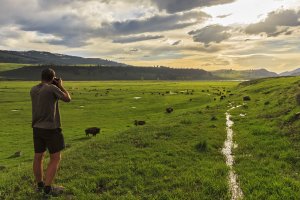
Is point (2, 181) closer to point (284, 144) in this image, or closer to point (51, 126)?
point (51, 126)

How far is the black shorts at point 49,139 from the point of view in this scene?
41.1 ft

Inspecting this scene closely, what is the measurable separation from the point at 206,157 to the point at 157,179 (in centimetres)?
490

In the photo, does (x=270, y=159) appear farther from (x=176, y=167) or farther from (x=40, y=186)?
(x=40, y=186)

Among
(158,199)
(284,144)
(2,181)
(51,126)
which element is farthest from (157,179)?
(284,144)

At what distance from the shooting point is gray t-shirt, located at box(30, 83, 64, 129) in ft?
40.4

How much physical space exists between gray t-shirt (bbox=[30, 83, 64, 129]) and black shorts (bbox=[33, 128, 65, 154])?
19 cm

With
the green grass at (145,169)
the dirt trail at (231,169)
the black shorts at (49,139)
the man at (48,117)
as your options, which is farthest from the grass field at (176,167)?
the black shorts at (49,139)

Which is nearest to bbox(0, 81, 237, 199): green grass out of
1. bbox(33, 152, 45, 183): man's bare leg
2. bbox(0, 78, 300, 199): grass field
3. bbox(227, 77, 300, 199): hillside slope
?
bbox(0, 78, 300, 199): grass field

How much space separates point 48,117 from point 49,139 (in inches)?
31.6

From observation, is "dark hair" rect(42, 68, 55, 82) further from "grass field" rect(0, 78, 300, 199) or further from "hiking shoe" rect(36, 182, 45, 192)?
"grass field" rect(0, 78, 300, 199)

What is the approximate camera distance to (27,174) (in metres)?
16.2

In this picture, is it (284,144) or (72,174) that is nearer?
(72,174)

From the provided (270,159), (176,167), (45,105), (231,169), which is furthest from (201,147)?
(45,105)

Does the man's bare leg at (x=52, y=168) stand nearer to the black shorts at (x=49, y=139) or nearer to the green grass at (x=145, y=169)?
the black shorts at (x=49, y=139)
